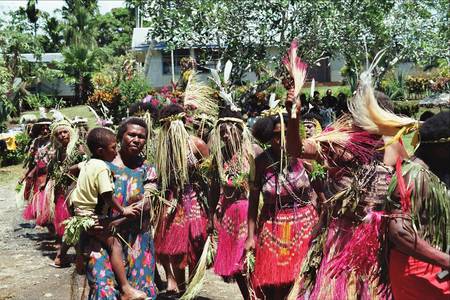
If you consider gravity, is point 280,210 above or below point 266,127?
below

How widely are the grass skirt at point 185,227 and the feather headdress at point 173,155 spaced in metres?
0.18

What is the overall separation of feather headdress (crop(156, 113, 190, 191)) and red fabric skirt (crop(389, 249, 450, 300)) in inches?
114

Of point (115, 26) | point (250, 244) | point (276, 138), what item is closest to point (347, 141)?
point (276, 138)

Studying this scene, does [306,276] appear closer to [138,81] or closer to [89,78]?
[138,81]

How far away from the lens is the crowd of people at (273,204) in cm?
289

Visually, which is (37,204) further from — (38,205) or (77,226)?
(77,226)

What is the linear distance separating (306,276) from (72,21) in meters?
46.1

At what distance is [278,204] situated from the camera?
182 inches

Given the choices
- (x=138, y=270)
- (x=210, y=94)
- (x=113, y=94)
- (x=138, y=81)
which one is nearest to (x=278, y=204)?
(x=138, y=270)

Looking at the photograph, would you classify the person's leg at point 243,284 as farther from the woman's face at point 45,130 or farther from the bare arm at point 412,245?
the woman's face at point 45,130

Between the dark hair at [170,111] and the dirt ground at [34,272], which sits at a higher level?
the dark hair at [170,111]

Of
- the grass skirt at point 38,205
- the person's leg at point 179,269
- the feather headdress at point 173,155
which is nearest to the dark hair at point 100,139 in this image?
the feather headdress at point 173,155

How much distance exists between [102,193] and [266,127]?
Result: 1.33 m

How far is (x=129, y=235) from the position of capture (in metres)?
4.45
